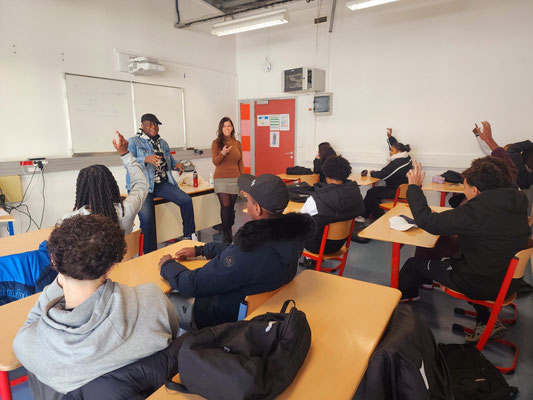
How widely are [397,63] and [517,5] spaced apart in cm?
158

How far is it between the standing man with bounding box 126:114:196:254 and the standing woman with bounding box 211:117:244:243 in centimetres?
54

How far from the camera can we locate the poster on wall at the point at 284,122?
21.9 ft

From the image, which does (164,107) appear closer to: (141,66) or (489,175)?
(141,66)

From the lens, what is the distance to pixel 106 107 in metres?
4.84

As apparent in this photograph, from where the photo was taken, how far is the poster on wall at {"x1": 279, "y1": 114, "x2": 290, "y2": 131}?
666cm

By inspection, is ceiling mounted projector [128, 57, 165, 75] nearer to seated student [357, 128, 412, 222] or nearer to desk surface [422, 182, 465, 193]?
seated student [357, 128, 412, 222]

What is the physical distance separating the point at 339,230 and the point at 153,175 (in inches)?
80.0

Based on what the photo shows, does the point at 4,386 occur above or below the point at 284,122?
below

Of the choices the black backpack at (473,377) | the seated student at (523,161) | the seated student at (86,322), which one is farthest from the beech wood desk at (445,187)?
the seated student at (86,322)

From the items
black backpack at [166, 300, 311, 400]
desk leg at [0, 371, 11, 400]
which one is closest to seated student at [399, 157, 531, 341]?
black backpack at [166, 300, 311, 400]

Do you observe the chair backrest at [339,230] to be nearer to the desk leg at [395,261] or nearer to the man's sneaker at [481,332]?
the desk leg at [395,261]

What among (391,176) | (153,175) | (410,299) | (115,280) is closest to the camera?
(115,280)

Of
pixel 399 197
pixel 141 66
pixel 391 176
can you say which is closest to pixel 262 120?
pixel 141 66

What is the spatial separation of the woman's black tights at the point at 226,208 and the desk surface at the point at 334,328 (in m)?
2.57
